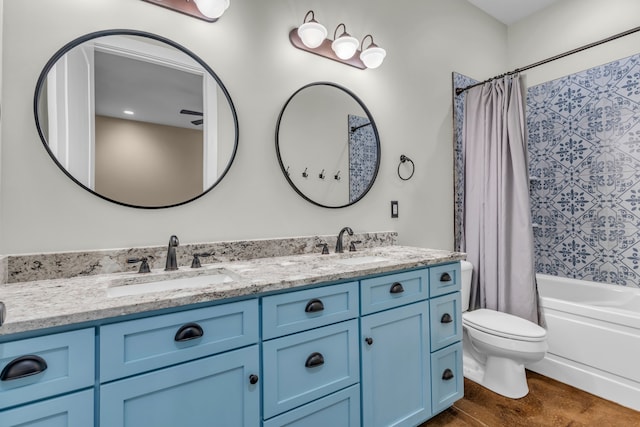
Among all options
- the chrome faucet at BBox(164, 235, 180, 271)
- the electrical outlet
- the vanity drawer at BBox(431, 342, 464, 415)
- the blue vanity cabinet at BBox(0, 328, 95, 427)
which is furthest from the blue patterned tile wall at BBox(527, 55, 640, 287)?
the blue vanity cabinet at BBox(0, 328, 95, 427)

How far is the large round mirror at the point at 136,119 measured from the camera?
1256 millimetres

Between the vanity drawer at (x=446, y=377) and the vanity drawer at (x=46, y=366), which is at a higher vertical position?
the vanity drawer at (x=46, y=366)

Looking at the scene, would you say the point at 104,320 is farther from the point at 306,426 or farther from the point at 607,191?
the point at 607,191

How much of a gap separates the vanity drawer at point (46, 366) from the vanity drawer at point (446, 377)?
1.46 meters

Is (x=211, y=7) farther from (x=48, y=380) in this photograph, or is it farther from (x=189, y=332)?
(x=48, y=380)

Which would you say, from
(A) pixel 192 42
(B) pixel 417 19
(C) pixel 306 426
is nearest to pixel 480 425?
(C) pixel 306 426

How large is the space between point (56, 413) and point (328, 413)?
88 cm

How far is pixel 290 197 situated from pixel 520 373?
5.74ft

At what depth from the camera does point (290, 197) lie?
5.95 feet

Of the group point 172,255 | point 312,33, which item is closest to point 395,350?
point 172,255

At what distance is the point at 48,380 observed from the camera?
77cm

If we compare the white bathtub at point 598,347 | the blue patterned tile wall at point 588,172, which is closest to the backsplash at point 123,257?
the white bathtub at point 598,347

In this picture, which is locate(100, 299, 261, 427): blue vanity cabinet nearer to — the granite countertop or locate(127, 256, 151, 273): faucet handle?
the granite countertop

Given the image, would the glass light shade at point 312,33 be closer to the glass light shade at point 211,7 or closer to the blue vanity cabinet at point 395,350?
the glass light shade at point 211,7
